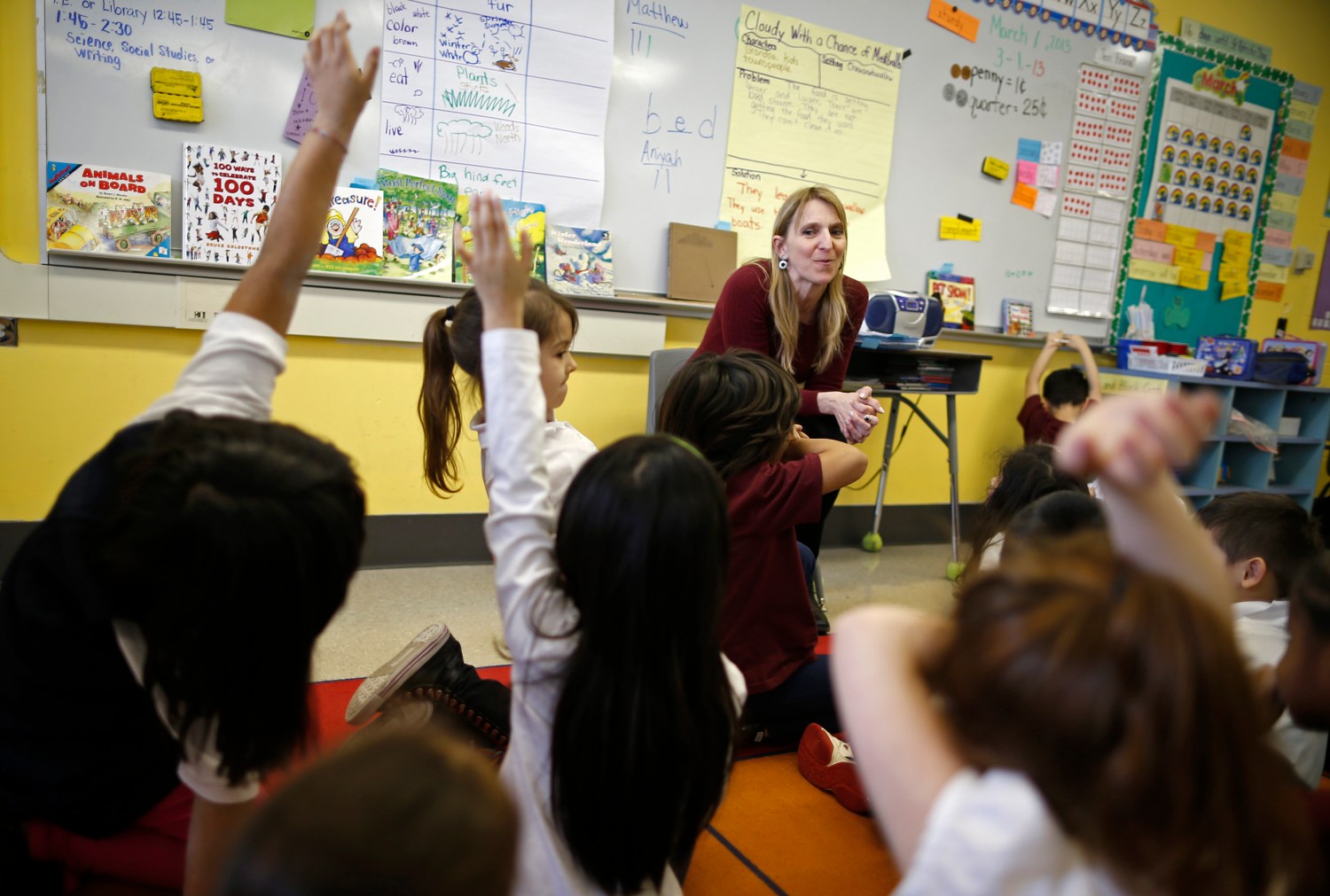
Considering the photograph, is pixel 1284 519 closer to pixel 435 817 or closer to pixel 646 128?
pixel 435 817

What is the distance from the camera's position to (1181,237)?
413 centimetres

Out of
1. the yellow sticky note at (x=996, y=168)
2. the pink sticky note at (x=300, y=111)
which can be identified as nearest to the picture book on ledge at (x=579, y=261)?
the pink sticky note at (x=300, y=111)

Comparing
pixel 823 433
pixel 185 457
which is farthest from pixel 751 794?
pixel 185 457

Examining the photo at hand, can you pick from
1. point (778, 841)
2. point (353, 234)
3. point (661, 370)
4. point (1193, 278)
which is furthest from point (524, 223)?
point (1193, 278)

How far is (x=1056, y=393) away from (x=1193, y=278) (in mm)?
1244

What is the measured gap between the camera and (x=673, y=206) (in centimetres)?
299

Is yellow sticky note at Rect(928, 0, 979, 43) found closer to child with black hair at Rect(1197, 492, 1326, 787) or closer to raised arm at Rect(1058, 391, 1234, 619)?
child with black hair at Rect(1197, 492, 1326, 787)

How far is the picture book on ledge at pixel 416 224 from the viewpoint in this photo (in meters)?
2.56

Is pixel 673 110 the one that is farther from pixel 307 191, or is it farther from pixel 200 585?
pixel 200 585

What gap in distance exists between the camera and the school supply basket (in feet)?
12.5

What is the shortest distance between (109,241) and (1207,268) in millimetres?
4735

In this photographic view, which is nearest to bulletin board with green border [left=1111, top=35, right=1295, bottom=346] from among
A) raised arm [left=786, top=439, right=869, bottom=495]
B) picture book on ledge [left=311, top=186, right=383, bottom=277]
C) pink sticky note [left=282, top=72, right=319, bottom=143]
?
raised arm [left=786, top=439, right=869, bottom=495]

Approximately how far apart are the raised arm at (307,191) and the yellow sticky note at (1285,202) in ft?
16.5

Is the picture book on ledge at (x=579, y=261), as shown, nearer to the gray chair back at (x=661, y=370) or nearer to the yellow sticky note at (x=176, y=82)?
the gray chair back at (x=661, y=370)
